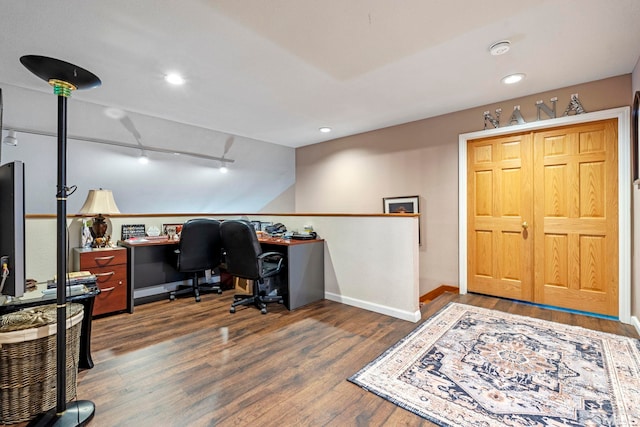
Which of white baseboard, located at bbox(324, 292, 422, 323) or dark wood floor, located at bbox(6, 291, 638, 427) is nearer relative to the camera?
dark wood floor, located at bbox(6, 291, 638, 427)

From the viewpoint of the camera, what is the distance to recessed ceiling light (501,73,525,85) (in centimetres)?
276

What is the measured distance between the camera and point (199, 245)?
3623 millimetres

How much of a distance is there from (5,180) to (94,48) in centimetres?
136

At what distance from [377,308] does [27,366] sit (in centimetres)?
269

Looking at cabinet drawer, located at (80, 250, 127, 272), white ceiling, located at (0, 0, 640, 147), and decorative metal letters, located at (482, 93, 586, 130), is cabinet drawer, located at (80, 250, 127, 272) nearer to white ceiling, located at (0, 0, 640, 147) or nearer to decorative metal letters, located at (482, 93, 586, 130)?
white ceiling, located at (0, 0, 640, 147)

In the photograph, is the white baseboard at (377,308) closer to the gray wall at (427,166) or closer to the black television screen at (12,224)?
the gray wall at (427,166)

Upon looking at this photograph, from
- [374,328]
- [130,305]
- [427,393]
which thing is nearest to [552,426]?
[427,393]

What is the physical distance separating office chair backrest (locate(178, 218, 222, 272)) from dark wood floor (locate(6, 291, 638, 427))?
499 millimetres

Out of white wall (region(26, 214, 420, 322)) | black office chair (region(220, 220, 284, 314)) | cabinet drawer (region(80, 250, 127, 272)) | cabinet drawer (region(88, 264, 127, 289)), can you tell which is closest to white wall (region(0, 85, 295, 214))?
white wall (region(26, 214, 420, 322))

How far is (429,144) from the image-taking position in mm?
4070

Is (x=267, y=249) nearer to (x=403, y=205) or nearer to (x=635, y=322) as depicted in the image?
(x=403, y=205)

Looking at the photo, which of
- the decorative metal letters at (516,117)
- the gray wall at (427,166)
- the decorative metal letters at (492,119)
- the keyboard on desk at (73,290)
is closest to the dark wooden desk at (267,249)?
the keyboard on desk at (73,290)

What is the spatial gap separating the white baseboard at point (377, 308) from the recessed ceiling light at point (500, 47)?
2.32 metres

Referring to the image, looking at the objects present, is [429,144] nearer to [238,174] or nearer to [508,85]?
[508,85]
